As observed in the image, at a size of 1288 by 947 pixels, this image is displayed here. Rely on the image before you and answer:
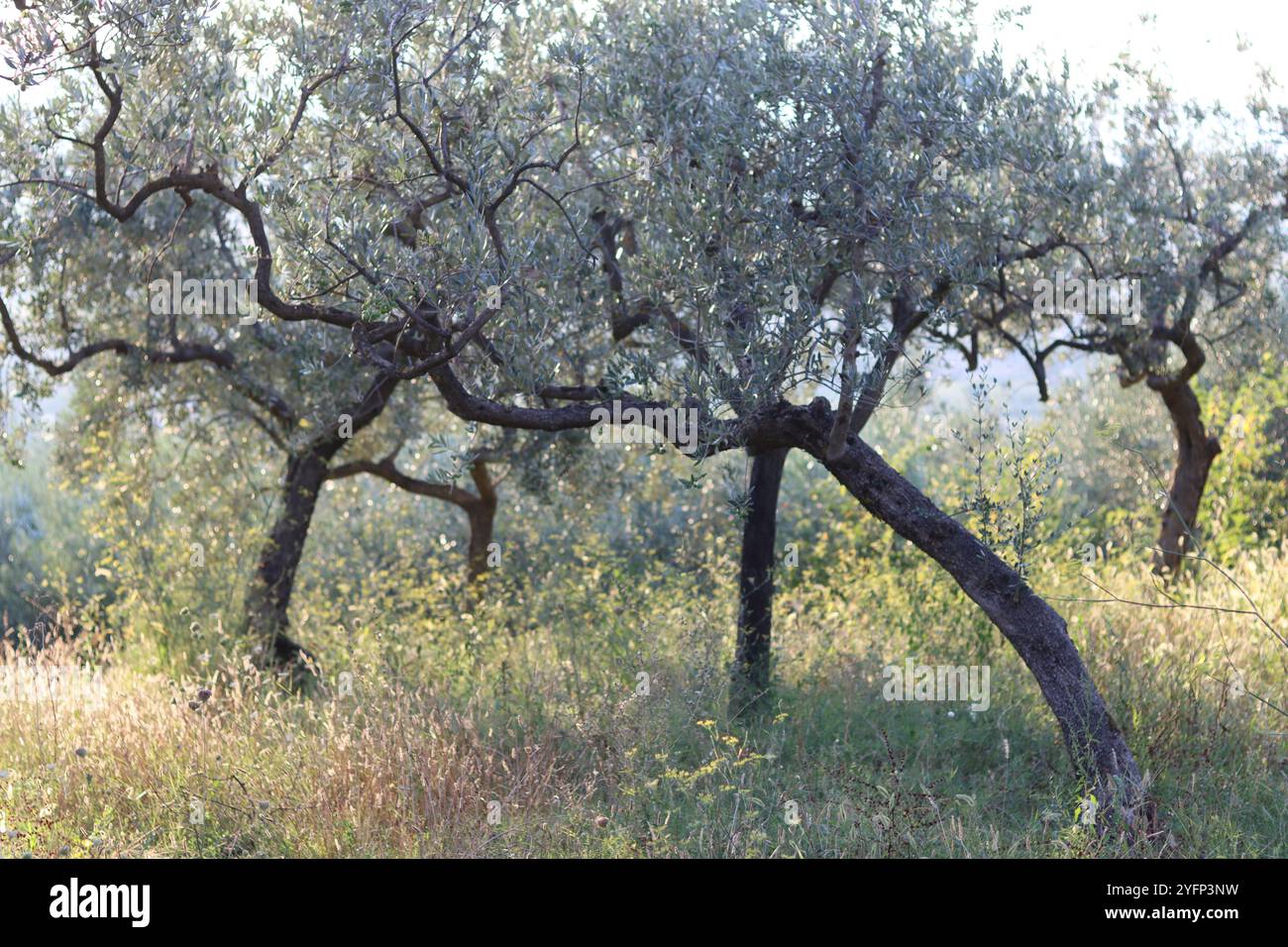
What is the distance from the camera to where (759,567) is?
9508 millimetres

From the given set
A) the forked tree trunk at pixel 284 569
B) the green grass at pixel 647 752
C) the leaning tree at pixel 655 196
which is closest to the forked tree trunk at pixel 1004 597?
the leaning tree at pixel 655 196

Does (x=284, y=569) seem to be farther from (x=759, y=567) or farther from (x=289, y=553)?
(x=759, y=567)

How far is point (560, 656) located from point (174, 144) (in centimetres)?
488

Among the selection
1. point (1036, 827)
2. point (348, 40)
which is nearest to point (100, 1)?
point (348, 40)

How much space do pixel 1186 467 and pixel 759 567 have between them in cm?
686

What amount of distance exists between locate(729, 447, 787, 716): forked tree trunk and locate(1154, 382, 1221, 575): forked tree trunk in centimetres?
595

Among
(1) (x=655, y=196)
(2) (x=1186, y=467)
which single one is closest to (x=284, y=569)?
(1) (x=655, y=196)

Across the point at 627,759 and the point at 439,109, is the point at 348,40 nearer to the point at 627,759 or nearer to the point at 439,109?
the point at 439,109

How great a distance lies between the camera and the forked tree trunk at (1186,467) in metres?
13.3

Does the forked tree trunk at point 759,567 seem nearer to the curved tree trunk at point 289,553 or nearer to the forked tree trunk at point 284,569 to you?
the curved tree trunk at point 289,553

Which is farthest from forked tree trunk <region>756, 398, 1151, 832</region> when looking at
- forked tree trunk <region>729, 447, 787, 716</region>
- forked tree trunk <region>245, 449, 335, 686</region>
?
forked tree trunk <region>245, 449, 335, 686</region>

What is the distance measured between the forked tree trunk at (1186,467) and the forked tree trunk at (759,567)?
5.95m

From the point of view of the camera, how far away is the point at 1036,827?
6859 millimetres
